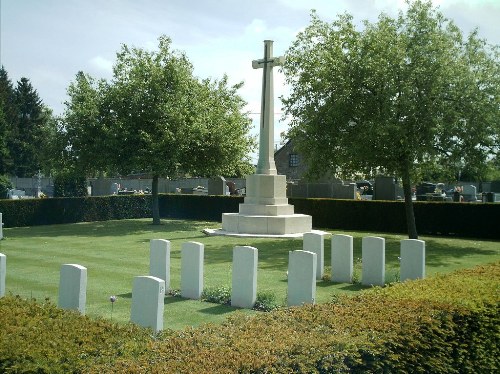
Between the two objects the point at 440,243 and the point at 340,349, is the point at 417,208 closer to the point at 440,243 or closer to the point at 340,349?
the point at 440,243

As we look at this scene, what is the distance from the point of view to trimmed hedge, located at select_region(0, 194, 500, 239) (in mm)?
23547

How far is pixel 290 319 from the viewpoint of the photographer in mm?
5617

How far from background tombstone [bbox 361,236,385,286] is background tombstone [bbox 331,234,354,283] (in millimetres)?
416

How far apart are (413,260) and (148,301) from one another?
6540mm

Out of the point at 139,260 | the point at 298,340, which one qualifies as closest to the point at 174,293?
the point at 139,260

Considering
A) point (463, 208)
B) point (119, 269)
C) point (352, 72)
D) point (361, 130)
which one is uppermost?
Answer: point (352, 72)

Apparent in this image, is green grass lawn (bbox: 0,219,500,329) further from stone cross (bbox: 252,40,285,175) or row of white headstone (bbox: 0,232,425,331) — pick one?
stone cross (bbox: 252,40,285,175)

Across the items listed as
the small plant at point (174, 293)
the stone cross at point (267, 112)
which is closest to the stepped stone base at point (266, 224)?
the stone cross at point (267, 112)

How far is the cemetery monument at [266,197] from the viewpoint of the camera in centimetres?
2234

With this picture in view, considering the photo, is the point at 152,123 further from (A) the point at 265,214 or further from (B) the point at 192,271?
(B) the point at 192,271

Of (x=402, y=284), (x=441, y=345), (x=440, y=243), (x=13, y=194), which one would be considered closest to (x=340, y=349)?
(x=441, y=345)

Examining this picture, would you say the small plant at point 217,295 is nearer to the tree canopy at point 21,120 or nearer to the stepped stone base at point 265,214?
the stepped stone base at point 265,214

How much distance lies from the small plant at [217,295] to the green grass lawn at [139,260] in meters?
0.22

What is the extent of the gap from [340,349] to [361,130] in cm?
1466
